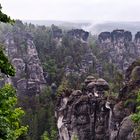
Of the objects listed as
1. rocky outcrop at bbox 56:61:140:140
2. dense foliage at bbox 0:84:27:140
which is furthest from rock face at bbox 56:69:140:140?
dense foliage at bbox 0:84:27:140

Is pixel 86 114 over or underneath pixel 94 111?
underneath

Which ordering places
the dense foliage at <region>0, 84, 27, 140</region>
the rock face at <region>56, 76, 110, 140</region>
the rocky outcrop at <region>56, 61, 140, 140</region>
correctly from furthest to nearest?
the rock face at <region>56, 76, 110, 140</region> < the rocky outcrop at <region>56, 61, 140, 140</region> < the dense foliage at <region>0, 84, 27, 140</region>

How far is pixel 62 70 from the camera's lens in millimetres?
198250

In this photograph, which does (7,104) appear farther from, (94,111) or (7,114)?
(94,111)

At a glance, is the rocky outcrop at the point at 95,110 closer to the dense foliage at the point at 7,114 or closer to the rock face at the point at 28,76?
the dense foliage at the point at 7,114

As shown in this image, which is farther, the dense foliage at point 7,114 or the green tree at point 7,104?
the dense foliage at point 7,114

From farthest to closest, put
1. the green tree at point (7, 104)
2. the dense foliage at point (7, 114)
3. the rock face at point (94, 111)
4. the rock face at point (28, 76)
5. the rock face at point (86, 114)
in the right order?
the rock face at point (28, 76)
the rock face at point (86, 114)
the rock face at point (94, 111)
the dense foliage at point (7, 114)
the green tree at point (7, 104)

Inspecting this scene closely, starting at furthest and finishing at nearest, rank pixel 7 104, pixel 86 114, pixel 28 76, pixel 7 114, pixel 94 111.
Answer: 1. pixel 28 76
2. pixel 86 114
3. pixel 94 111
4. pixel 7 104
5. pixel 7 114

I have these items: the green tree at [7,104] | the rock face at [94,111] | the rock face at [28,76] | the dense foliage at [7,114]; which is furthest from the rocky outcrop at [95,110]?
the rock face at [28,76]

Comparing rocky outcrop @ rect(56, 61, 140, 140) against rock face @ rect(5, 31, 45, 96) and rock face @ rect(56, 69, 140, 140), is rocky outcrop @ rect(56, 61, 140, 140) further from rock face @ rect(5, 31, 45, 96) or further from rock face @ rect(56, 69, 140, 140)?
rock face @ rect(5, 31, 45, 96)

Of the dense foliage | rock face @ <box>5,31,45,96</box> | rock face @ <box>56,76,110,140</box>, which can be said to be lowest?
rock face @ <box>5,31,45,96</box>

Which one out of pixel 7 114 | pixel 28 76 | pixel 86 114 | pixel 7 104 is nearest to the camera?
pixel 7 114

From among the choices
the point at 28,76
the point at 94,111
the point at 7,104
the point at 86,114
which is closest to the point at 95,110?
the point at 94,111

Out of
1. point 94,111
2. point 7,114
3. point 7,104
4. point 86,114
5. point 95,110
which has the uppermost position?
point 7,104
